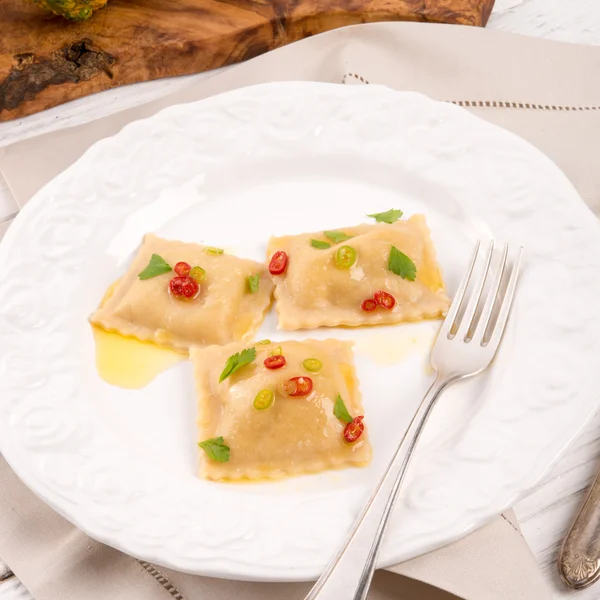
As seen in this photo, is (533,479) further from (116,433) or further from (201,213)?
(201,213)

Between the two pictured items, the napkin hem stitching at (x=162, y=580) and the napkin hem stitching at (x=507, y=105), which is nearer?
the napkin hem stitching at (x=162, y=580)

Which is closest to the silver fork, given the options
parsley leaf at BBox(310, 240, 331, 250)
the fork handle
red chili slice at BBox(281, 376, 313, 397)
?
the fork handle

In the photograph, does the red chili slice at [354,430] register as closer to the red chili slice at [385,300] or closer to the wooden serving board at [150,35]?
the red chili slice at [385,300]

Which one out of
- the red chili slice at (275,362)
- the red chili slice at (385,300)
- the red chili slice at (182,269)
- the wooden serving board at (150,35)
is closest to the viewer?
the red chili slice at (275,362)

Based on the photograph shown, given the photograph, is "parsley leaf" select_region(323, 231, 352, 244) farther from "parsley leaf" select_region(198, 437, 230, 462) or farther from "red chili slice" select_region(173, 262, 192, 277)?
"parsley leaf" select_region(198, 437, 230, 462)

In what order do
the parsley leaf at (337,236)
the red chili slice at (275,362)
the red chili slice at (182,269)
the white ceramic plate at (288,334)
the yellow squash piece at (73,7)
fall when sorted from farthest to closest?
the yellow squash piece at (73,7) < the parsley leaf at (337,236) < the red chili slice at (182,269) < the red chili slice at (275,362) < the white ceramic plate at (288,334)

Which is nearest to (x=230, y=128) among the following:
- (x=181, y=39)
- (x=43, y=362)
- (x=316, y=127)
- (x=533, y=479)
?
(x=316, y=127)

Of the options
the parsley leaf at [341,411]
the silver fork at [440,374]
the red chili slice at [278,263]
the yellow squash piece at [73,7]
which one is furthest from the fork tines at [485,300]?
the yellow squash piece at [73,7]
